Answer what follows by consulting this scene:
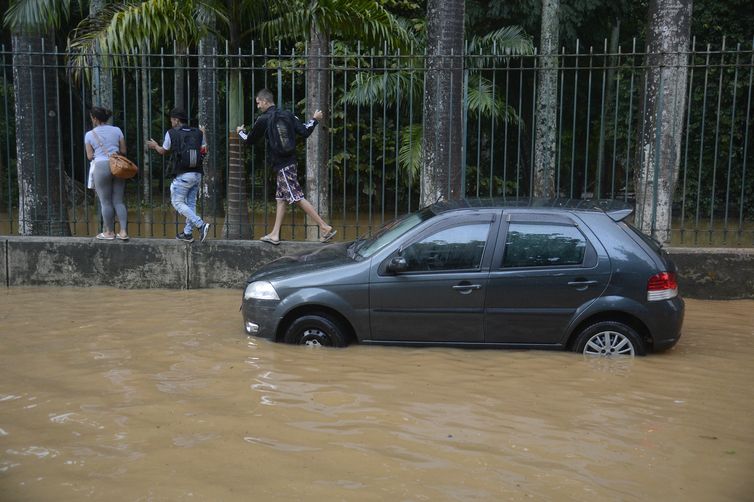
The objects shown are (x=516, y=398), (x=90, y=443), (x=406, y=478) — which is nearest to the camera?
(x=406, y=478)

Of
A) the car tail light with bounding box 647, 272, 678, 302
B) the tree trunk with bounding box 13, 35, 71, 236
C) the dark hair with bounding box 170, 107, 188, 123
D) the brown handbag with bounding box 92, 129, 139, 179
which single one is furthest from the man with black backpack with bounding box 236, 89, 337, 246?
the car tail light with bounding box 647, 272, 678, 302

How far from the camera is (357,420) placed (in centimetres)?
537

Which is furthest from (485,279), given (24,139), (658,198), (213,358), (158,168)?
(158,168)

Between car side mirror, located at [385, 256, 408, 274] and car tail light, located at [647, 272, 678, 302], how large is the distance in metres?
2.07

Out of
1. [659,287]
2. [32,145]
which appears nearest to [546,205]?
[659,287]

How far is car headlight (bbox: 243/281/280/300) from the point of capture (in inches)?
278

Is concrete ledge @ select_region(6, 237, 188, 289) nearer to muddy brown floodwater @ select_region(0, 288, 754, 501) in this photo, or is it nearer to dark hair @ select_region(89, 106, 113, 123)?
dark hair @ select_region(89, 106, 113, 123)

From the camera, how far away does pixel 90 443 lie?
489 cm

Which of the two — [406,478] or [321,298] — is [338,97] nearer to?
[321,298]

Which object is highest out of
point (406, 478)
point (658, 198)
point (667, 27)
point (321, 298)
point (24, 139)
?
point (667, 27)

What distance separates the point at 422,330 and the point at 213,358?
5.97ft

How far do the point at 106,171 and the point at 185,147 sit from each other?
1066mm

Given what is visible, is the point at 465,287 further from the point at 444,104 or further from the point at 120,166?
the point at 120,166

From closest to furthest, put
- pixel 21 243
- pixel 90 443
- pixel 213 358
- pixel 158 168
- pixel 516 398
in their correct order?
pixel 90 443 < pixel 516 398 < pixel 213 358 < pixel 21 243 < pixel 158 168
